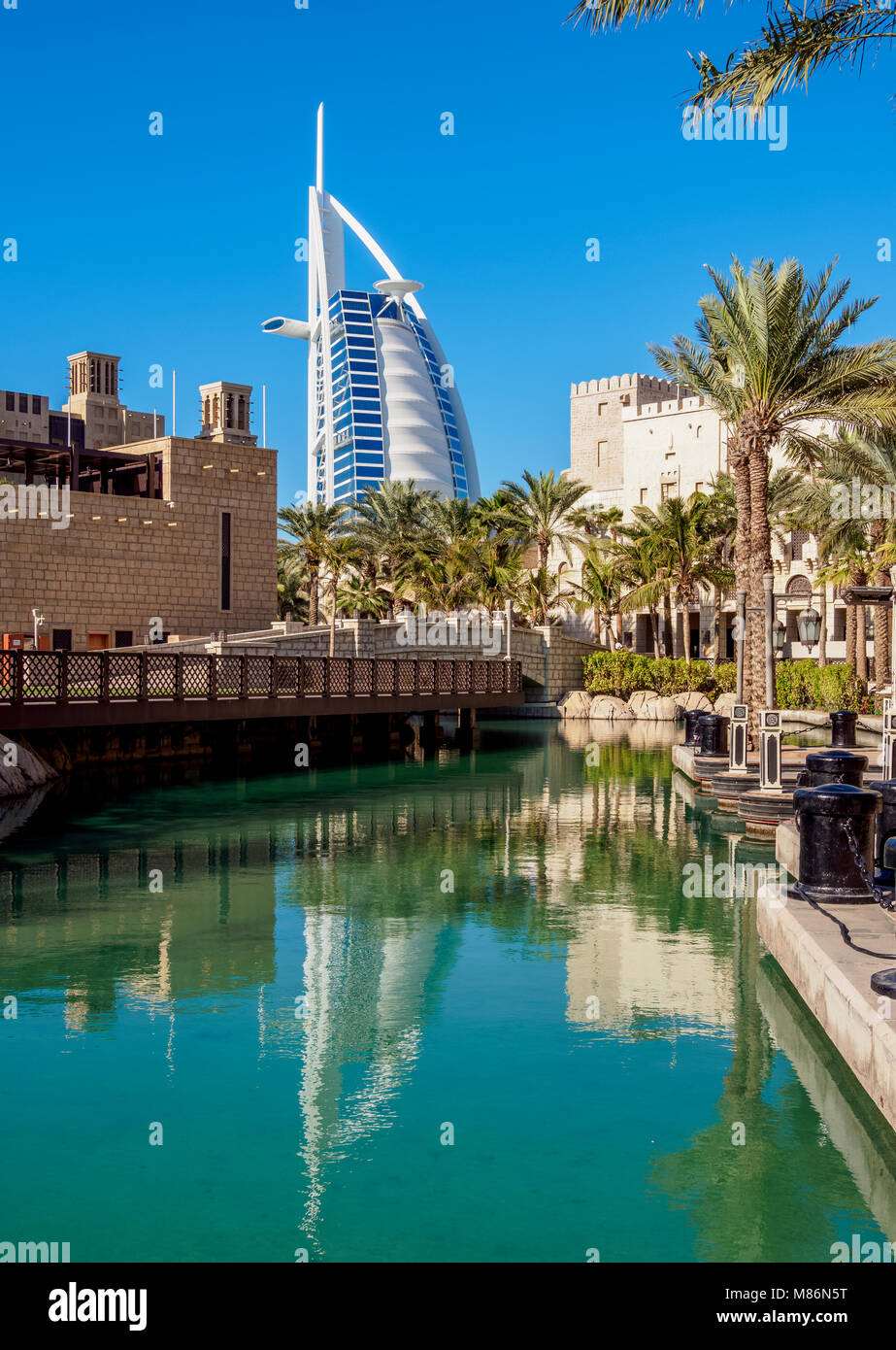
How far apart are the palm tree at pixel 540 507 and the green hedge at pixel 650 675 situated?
18.4 ft

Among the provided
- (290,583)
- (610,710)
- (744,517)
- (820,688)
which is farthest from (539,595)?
(744,517)

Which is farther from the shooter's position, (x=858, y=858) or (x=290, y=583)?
(x=290, y=583)

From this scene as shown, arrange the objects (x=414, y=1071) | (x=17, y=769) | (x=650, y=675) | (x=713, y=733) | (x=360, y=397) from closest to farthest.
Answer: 1. (x=414, y=1071)
2. (x=17, y=769)
3. (x=713, y=733)
4. (x=650, y=675)
5. (x=360, y=397)

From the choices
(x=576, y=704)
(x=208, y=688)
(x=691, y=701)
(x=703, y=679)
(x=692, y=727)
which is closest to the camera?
(x=208, y=688)

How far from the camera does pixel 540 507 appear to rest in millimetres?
54750

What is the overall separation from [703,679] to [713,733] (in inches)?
981

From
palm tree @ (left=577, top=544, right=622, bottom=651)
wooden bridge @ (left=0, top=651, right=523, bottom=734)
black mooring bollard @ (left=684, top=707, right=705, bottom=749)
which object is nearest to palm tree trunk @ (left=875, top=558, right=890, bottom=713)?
black mooring bollard @ (left=684, top=707, right=705, bottom=749)

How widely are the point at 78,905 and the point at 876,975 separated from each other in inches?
358

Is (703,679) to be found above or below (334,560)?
below

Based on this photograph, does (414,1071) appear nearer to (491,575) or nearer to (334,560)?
(334,560)

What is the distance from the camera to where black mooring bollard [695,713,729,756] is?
25219 mm

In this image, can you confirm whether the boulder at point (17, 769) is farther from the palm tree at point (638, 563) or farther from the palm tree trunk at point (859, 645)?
the palm tree at point (638, 563)
